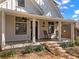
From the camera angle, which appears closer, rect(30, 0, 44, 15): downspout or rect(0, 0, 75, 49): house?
rect(0, 0, 75, 49): house

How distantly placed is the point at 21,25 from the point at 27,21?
103 cm

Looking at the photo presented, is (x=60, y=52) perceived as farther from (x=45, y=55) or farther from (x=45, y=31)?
(x=45, y=31)

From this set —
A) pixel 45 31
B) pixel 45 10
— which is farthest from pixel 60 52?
pixel 45 10

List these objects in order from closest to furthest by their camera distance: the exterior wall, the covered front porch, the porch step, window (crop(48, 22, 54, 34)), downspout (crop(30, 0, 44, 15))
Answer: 1. the porch step
2. the covered front porch
3. the exterior wall
4. downspout (crop(30, 0, 44, 15))
5. window (crop(48, 22, 54, 34))

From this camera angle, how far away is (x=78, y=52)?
1557 centimetres

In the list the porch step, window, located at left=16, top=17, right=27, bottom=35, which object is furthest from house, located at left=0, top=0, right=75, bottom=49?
the porch step

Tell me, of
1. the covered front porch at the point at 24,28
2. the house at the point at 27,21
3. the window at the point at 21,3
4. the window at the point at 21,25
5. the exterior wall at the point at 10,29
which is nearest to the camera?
the house at the point at 27,21

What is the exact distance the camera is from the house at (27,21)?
15.8 m

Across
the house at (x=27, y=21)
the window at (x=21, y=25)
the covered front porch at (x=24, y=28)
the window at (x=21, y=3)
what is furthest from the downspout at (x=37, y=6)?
the window at (x=21, y=25)

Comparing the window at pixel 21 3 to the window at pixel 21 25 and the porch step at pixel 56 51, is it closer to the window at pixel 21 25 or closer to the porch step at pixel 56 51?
the window at pixel 21 25

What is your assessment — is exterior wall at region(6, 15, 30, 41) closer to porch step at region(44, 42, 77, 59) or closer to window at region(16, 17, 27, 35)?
window at region(16, 17, 27, 35)

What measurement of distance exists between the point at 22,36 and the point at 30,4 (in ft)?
14.1

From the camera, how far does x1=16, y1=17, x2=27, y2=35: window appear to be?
61.0ft

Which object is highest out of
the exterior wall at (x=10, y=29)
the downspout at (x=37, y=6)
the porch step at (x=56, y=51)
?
the downspout at (x=37, y=6)
